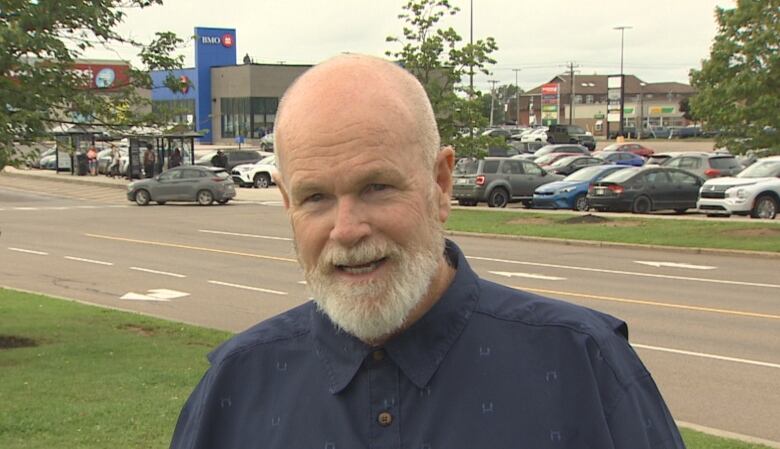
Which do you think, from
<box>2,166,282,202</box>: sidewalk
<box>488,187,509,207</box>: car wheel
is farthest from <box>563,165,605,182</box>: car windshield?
<box>2,166,282,202</box>: sidewalk

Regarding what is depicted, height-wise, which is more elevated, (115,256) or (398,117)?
(398,117)

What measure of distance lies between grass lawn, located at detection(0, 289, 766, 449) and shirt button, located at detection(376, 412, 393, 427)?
17.0ft

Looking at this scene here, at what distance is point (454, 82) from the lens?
30344 mm

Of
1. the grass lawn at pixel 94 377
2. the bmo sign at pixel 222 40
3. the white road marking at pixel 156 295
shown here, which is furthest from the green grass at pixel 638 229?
the bmo sign at pixel 222 40

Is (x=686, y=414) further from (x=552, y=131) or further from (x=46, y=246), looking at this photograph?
(x=552, y=131)

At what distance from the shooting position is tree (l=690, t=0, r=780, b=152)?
69.0 feet

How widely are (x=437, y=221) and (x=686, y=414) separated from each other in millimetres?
6652

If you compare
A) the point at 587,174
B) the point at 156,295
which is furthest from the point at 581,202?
the point at 156,295

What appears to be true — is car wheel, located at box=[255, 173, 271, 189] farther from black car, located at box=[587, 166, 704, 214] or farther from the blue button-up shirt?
the blue button-up shirt

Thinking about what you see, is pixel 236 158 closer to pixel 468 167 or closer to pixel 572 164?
pixel 572 164

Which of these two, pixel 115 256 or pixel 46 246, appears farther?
pixel 46 246

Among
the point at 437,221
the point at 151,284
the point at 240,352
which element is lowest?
the point at 151,284

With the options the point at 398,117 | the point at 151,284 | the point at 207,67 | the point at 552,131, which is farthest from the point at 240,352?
the point at 207,67

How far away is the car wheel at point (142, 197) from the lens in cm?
3778
